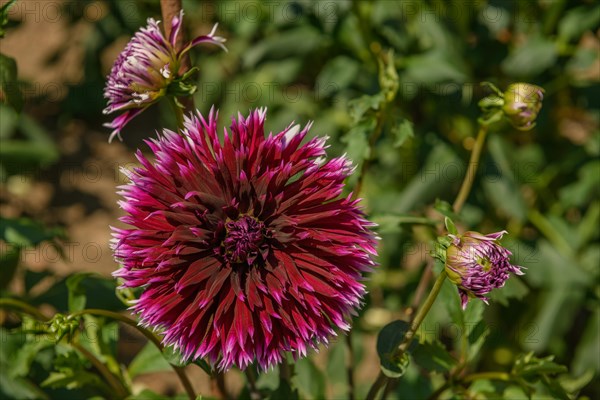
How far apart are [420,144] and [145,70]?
108 cm

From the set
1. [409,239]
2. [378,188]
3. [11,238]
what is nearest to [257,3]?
[378,188]

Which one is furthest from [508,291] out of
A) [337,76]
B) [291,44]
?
[291,44]

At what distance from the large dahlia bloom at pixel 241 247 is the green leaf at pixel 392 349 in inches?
3.8

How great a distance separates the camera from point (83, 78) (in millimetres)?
2746

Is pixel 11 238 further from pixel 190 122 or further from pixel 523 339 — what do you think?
pixel 523 339

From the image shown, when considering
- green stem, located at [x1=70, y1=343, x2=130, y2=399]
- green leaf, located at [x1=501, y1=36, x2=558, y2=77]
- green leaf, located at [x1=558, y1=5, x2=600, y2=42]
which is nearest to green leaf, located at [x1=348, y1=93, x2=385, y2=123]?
green stem, located at [x1=70, y1=343, x2=130, y2=399]

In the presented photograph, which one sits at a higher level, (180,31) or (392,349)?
(180,31)

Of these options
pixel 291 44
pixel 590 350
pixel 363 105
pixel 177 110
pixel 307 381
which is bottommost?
pixel 590 350

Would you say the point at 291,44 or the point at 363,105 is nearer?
the point at 363,105

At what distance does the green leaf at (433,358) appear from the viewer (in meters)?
1.21

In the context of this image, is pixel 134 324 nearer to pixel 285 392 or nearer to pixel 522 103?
pixel 285 392

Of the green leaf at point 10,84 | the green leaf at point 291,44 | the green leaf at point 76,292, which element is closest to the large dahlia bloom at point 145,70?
the green leaf at point 10,84

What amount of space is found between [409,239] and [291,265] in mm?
1122

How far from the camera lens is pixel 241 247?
99cm
